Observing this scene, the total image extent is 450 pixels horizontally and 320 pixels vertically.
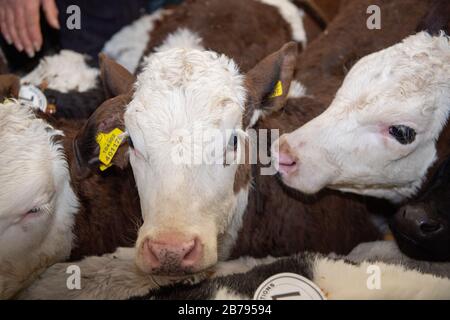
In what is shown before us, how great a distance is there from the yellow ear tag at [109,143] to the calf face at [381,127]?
864 millimetres

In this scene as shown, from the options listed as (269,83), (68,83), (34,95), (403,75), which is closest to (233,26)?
(68,83)

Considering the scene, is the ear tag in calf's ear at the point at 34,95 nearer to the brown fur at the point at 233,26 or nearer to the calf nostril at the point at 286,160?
the brown fur at the point at 233,26

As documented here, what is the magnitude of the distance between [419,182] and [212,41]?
187 centimetres

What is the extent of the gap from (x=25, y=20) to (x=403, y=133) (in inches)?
106

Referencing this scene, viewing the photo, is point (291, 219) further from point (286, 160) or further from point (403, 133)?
point (403, 133)

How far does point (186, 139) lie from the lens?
7.48ft

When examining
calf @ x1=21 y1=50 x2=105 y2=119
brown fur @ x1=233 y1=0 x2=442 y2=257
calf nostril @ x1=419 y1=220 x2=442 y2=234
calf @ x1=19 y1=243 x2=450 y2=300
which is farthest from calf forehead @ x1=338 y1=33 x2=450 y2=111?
calf @ x1=21 y1=50 x2=105 y2=119

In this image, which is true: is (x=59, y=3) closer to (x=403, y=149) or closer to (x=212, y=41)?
(x=212, y=41)

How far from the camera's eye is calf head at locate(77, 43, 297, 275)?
2.13 metres

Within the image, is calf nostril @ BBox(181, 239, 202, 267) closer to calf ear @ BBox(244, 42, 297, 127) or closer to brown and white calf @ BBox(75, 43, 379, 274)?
brown and white calf @ BBox(75, 43, 379, 274)

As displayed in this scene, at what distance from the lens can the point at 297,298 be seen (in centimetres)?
212
